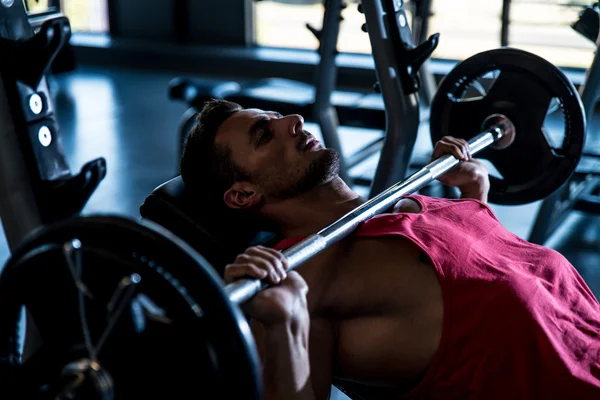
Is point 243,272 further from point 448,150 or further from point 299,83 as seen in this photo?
point 299,83

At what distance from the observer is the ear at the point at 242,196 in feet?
4.62

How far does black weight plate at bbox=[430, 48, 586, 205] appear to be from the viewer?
6.29 ft

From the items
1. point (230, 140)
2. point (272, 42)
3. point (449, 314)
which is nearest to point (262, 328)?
point (449, 314)

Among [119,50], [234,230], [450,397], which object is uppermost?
[234,230]

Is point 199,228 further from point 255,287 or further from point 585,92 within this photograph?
point 585,92

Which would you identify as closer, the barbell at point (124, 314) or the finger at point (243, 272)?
the barbell at point (124, 314)

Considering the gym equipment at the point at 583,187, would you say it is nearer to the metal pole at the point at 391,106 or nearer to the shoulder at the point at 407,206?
the metal pole at the point at 391,106

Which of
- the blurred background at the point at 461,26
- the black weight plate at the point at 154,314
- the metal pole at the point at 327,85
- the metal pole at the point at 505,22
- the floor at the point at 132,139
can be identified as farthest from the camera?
the blurred background at the point at 461,26

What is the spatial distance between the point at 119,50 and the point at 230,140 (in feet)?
13.0

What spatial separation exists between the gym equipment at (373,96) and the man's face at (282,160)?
0.69 m

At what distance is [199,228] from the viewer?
1367mm

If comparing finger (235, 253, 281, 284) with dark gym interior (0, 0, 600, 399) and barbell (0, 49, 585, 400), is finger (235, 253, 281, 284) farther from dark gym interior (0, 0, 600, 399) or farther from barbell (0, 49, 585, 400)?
dark gym interior (0, 0, 600, 399)

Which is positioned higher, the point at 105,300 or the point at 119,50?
the point at 105,300

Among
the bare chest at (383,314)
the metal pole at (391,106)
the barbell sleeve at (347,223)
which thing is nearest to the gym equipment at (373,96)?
the metal pole at (391,106)
